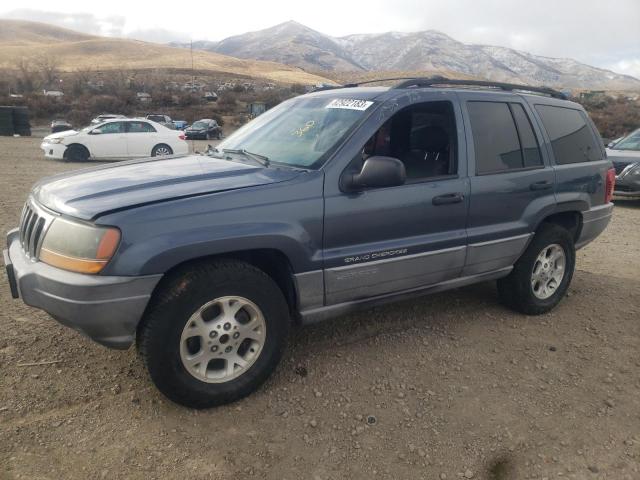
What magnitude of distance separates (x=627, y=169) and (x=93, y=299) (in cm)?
1057

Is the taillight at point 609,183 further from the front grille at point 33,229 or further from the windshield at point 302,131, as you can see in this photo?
the front grille at point 33,229

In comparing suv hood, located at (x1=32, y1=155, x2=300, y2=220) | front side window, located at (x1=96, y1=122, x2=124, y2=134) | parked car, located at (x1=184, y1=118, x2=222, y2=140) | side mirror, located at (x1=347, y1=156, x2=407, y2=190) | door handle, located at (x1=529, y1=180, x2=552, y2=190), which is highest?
side mirror, located at (x1=347, y1=156, x2=407, y2=190)

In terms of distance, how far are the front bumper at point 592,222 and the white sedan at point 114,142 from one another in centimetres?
1373

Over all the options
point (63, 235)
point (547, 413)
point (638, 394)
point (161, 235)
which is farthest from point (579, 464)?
point (63, 235)

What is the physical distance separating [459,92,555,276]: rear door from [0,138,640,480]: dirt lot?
0.71 meters

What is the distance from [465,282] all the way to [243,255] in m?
1.80

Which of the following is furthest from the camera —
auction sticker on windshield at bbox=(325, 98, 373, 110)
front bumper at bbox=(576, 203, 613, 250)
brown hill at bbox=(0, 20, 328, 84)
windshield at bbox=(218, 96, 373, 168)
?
brown hill at bbox=(0, 20, 328, 84)

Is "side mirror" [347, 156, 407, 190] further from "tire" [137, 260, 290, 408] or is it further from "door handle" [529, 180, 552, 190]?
"door handle" [529, 180, 552, 190]

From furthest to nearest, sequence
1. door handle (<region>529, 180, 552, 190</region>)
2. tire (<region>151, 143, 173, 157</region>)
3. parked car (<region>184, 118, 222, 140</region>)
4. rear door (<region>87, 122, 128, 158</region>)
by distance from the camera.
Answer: parked car (<region>184, 118, 222, 140</region>) → tire (<region>151, 143, 173, 157</region>) → rear door (<region>87, 122, 128, 158</region>) → door handle (<region>529, 180, 552, 190</region>)

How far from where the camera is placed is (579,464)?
8.68 ft

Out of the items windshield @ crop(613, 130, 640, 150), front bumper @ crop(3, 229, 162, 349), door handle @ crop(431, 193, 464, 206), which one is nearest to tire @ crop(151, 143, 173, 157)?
windshield @ crop(613, 130, 640, 150)

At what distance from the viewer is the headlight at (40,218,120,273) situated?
250cm

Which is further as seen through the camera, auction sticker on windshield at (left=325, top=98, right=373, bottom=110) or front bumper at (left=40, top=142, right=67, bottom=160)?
front bumper at (left=40, top=142, right=67, bottom=160)

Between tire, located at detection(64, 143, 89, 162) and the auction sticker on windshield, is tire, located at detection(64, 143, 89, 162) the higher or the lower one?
the lower one
